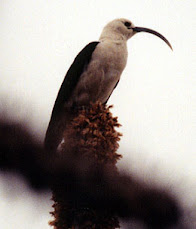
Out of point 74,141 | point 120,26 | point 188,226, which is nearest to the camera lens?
point 188,226

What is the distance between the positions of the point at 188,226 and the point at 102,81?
66.9 inches

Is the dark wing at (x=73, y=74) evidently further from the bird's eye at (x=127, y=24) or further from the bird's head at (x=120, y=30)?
the bird's eye at (x=127, y=24)

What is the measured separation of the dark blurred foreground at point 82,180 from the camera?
16.0 inches

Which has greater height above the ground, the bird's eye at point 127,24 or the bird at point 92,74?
the bird's eye at point 127,24

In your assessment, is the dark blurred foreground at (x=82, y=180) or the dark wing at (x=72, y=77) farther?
the dark wing at (x=72, y=77)

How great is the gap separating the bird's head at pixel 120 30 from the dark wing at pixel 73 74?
17 cm

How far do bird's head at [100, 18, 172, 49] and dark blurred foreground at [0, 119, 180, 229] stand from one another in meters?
1.92

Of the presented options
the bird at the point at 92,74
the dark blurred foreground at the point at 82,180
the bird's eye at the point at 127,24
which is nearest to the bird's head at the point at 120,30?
the bird's eye at the point at 127,24

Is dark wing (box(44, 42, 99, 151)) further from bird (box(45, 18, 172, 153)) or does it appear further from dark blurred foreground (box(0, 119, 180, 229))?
dark blurred foreground (box(0, 119, 180, 229))

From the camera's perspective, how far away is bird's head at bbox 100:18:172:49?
2.35m

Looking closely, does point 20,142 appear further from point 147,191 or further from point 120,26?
point 120,26

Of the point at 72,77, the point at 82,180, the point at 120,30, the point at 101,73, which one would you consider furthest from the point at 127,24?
the point at 82,180

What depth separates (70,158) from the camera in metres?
0.50

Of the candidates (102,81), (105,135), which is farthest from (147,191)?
(102,81)
